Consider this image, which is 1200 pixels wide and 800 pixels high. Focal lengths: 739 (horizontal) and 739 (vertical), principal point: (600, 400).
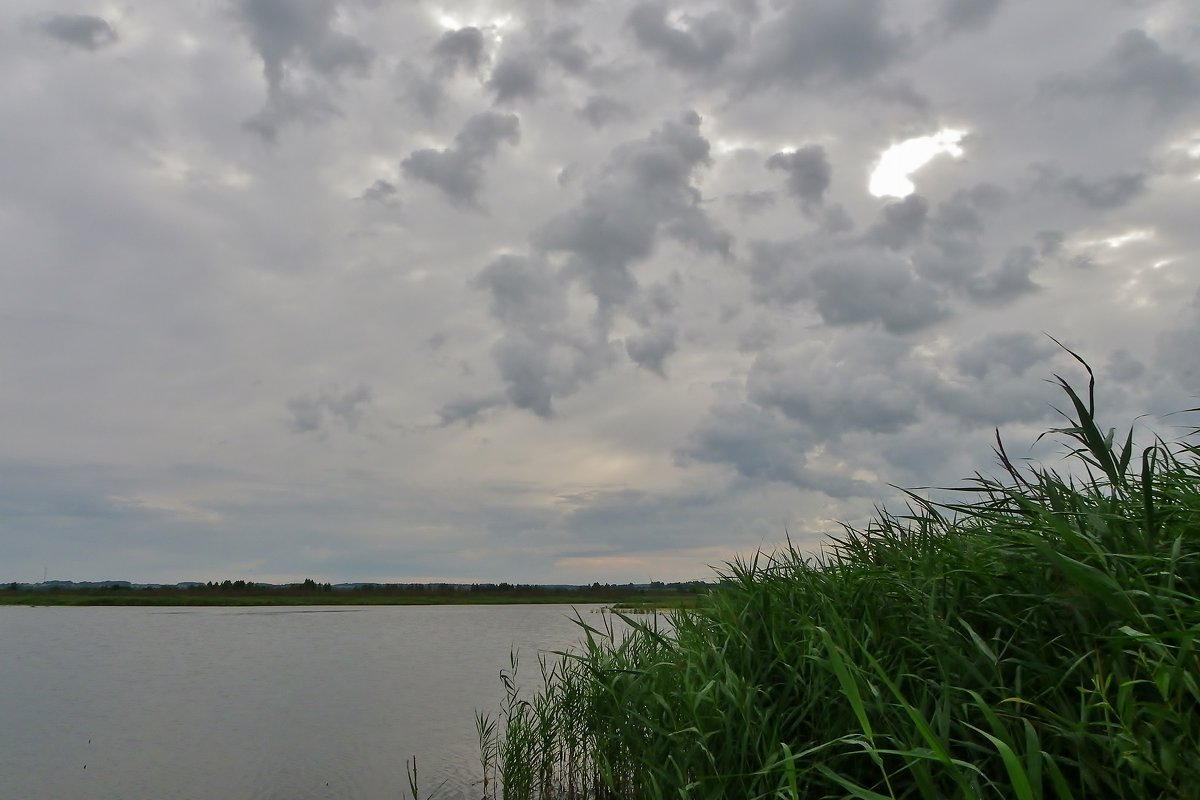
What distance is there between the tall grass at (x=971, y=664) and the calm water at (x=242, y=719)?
25.6 feet

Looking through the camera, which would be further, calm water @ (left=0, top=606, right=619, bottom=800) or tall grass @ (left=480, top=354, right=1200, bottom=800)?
calm water @ (left=0, top=606, right=619, bottom=800)

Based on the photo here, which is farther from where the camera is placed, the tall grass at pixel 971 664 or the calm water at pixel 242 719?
the calm water at pixel 242 719

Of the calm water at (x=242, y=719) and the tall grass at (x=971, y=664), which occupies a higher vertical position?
the tall grass at (x=971, y=664)

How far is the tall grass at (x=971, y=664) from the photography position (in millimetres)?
3807

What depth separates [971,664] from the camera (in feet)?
15.9

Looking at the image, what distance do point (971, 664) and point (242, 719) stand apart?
64.8 feet

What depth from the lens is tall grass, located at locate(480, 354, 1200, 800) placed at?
3.81 m

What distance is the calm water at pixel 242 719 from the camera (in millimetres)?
13578

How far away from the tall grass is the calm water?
779 cm

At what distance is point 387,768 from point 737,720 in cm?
1047

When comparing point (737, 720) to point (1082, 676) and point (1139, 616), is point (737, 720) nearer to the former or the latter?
point (1082, 676)

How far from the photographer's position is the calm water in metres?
13.6

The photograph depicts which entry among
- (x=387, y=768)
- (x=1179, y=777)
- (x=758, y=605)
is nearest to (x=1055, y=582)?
(x=1179, y=777)

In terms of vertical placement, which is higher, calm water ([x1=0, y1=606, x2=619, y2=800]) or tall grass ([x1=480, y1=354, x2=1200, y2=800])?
tall grass ([x1=480, y1=354, x2=1200, y2=800])
